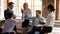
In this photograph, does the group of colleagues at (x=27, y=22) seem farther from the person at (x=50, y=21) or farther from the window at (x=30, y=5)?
the window at (x=30, y=5)

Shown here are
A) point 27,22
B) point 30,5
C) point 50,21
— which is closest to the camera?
point 50,21

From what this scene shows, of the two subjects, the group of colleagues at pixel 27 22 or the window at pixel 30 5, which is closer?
the group of colleagues at pixel 27 22

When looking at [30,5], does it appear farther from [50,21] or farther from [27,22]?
[50,21]

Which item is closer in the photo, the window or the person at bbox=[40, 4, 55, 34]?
the person at bbox=[40, 4, 55, 34]

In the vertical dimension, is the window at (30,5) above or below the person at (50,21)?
above

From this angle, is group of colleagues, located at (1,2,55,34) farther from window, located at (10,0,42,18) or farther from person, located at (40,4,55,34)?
window, located at (10,0,42,18)

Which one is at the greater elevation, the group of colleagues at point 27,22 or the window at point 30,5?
the window at point 30,5

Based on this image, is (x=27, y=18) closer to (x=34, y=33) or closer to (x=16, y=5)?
(x=34, y=33)

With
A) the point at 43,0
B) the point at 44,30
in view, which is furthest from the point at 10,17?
the point at 43,0

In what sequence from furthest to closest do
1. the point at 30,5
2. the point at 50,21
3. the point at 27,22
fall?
the point at 30,5 → the point at 27,22 → the point at 50,21

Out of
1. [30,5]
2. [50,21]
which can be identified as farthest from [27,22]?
[30,5]

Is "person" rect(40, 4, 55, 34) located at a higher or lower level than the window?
lower

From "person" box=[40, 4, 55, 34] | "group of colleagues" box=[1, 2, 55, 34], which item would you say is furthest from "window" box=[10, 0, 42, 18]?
"person" box=[40, 4, 55, 34]

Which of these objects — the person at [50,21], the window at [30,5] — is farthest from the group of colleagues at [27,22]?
the window at [30,5]
